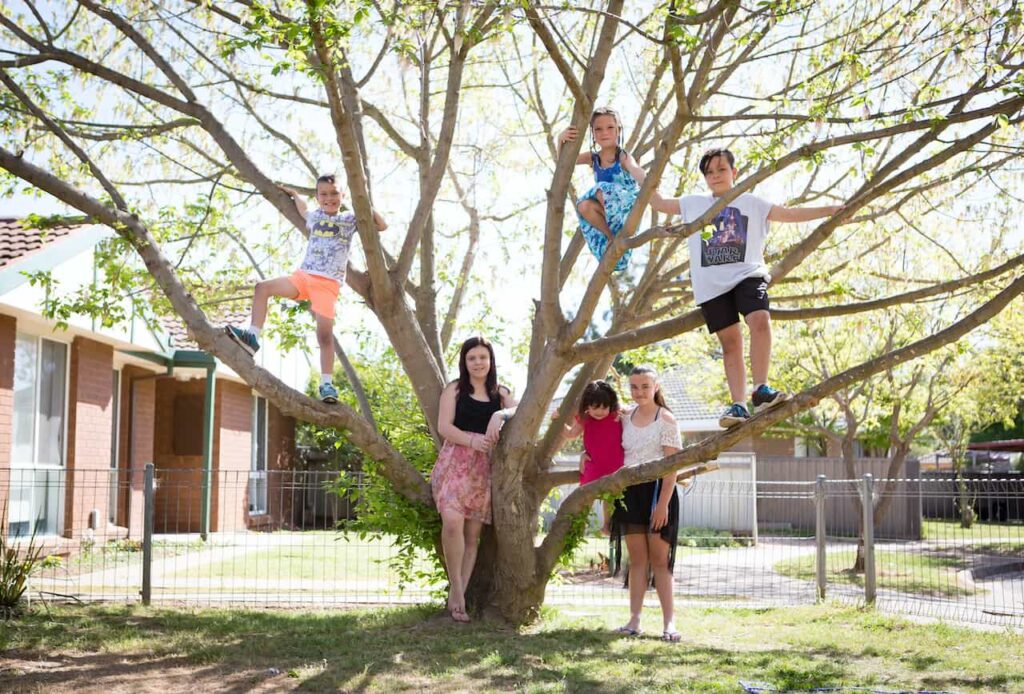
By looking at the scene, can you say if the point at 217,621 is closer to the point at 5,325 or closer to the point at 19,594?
the point at 19,594

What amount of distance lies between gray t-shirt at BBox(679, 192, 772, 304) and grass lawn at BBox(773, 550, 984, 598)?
6892 mm

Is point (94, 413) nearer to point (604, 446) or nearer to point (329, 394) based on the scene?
point (329, 394)

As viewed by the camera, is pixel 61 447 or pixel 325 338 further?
pixel 61 447

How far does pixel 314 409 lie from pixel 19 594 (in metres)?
3.20

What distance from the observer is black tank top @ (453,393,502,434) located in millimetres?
7598

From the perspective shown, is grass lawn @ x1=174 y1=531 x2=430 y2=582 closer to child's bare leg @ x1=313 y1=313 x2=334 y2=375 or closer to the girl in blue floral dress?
child's bare leg @ x1=313 y1=313 x2=334 y2=375

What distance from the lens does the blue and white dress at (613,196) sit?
6957 millimetres

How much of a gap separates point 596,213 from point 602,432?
1.70 metres

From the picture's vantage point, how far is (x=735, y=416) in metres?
6.01

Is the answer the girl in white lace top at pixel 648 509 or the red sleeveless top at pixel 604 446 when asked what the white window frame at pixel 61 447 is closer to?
the red sleeveless top at pixel 604 446

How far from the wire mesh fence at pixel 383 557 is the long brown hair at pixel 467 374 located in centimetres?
142

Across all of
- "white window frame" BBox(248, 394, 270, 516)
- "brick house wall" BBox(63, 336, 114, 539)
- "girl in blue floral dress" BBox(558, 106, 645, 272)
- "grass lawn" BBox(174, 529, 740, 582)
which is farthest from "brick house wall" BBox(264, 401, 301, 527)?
"girl in blue floral dress" BBox(558, 106, 645, 272)

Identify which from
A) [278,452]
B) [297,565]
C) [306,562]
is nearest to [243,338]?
[297,565]

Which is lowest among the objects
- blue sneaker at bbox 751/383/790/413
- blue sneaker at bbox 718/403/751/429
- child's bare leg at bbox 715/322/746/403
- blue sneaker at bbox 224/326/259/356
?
blue sneaker at bbox 718/403/751/429
